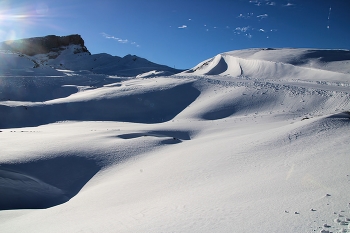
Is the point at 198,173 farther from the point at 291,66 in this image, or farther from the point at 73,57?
the point at 73,57

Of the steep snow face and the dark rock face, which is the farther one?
the dark rock face

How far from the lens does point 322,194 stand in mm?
3133

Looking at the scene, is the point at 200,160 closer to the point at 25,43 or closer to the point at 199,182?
the point at 199,182

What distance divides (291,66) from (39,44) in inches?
1997

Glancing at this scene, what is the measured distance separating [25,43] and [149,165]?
57.8 metres

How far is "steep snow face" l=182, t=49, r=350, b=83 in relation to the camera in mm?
19788

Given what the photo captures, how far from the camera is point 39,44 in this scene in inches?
2165

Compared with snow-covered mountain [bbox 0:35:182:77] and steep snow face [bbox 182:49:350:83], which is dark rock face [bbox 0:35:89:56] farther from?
steep snow face [bbox 182:49:350:83]

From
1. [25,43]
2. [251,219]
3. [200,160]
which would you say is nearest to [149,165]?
[200,160]

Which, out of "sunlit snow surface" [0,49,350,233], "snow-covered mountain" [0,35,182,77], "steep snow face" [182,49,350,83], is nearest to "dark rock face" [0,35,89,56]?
"snow-covered mountain" [0,35,182,77]

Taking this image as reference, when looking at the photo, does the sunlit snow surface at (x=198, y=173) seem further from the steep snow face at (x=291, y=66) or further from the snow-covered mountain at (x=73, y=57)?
the snow-covered mountain at (x=73, y=57)

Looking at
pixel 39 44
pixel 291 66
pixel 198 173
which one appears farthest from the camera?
pixel 39 44

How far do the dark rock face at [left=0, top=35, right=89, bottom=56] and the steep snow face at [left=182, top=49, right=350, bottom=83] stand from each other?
130 ft

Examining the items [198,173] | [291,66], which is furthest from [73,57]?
[198,173]
